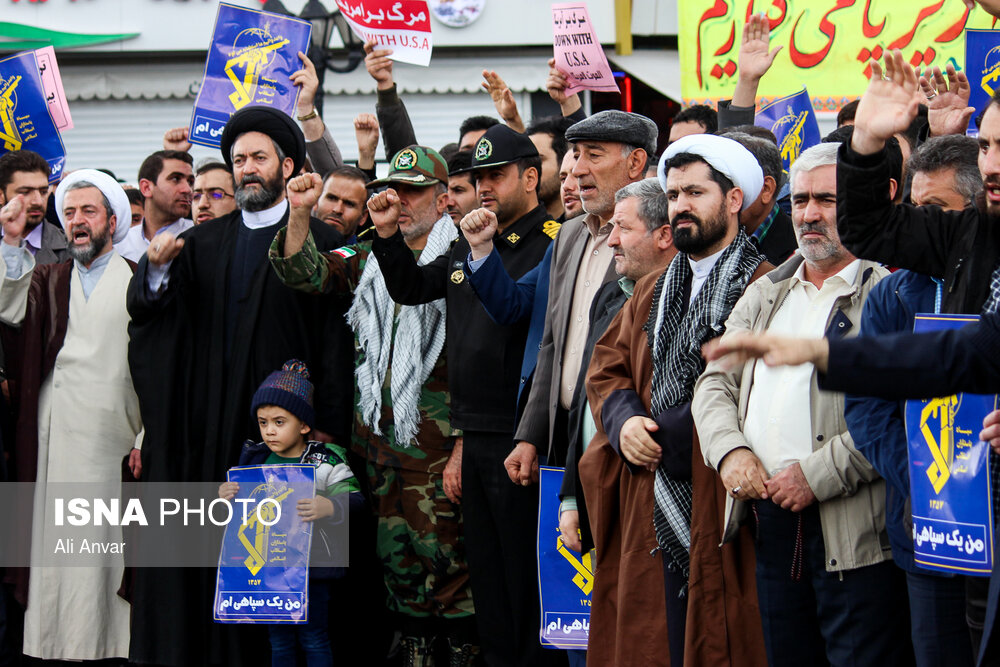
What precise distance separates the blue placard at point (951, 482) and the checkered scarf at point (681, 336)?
3.06ft

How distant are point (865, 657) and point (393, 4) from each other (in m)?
4.77

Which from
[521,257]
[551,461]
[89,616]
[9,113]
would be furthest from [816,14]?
[89,616]

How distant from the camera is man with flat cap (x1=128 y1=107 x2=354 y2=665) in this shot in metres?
5.97

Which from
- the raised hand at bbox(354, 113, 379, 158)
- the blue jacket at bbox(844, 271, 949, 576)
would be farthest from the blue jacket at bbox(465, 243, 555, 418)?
the raised hand at bbox(354, 113, 379, 158)

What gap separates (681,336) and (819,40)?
483cm

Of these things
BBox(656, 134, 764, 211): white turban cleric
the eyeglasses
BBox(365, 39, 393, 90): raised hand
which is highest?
BBox(365, 39, 393, 90): raised hand

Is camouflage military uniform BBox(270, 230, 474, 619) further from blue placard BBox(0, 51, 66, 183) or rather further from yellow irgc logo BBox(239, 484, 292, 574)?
blue placard BBox(0, 51, 66, 183)

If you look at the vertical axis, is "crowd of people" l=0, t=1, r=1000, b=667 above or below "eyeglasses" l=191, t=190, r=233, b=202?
below

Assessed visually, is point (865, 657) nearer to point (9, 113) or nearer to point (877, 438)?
point (877, 438)

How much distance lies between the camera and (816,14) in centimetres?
848

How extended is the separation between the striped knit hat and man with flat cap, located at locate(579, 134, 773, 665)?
169 cm

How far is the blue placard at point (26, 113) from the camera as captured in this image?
782 cm

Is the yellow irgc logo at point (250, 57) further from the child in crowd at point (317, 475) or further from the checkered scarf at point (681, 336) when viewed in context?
the checkered scarf at point (681, 336)

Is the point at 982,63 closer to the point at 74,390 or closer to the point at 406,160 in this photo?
the point at 406,160
